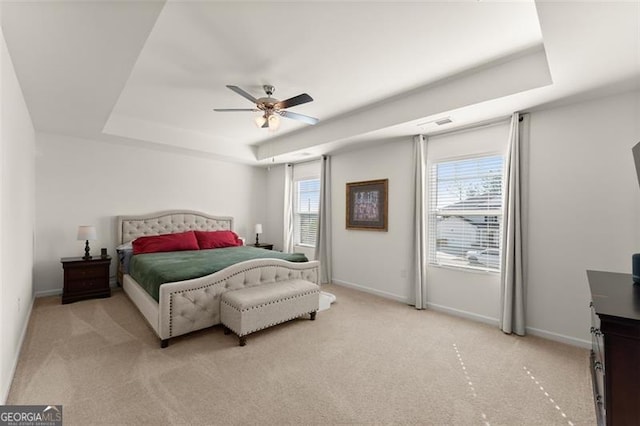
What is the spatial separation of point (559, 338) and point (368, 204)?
2.92 m

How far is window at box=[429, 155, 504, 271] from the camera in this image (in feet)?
11.3

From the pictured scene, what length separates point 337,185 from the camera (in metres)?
5.32

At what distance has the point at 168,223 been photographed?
17.1 feet

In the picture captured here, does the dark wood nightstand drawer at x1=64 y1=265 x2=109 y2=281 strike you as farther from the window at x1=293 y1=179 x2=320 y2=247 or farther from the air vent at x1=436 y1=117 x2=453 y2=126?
the air vent at x1=436 y1=117 x2=453 y2=126

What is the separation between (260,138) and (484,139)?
3.83 metres

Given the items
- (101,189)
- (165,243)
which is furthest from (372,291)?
(101,189)

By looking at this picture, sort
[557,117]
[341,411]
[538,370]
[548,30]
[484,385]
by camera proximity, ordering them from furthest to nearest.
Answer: [557,117] → [538,370] → [484,385] → [341,411] → [548,30]

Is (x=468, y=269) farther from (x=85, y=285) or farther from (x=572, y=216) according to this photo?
(x=85, y=285)

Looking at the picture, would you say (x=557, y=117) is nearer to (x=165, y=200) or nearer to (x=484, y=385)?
(x=484, y=385)

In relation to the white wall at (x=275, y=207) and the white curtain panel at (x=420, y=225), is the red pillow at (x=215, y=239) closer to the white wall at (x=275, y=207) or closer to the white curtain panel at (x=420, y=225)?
the white wall at (x=275, y=207)

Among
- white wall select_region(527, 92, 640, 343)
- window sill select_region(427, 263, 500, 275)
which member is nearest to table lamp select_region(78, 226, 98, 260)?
window sill select_region(427, 263, 500, 275)

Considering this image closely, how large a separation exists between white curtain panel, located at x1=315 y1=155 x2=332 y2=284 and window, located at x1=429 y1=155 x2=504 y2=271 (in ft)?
6.49

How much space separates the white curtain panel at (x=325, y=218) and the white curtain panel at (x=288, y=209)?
1.04 meters

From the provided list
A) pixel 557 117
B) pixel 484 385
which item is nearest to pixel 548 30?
pixel 557 117
